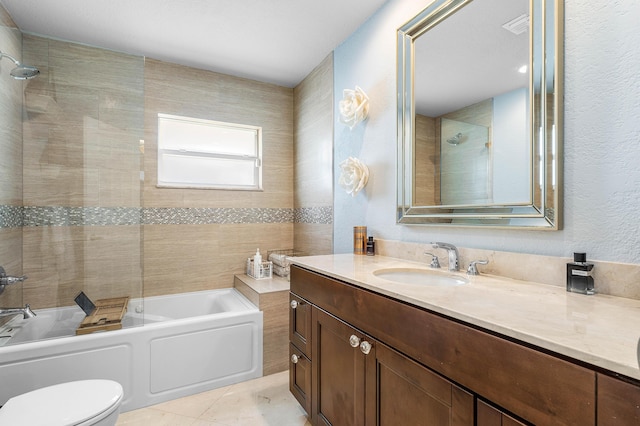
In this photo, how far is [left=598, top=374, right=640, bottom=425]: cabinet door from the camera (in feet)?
1.59

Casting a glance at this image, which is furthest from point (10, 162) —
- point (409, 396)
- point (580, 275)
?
point (580, 275)

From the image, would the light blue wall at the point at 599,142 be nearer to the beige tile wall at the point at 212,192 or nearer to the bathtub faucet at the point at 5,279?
the beige tile wall at the point at 212,192

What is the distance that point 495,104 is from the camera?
1.28 metres

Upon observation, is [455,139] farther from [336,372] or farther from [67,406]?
[67,406]

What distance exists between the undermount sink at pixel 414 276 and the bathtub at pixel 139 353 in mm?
1216

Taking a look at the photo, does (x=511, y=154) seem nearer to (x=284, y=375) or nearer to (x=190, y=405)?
(x=284, y=375)

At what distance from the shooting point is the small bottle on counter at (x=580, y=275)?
93 cm

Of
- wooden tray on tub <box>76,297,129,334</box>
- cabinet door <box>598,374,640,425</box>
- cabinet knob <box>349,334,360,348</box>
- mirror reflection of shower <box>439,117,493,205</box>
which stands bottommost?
wooden tray on tub <box>76,297,129,334</box>

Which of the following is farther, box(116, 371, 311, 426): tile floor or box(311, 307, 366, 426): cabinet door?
box(116, 371, 311, 426): tile floor

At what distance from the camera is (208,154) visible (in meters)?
2.90

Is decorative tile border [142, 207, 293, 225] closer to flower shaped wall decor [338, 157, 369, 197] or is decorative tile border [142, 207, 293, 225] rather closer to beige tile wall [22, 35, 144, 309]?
beige tile wall [22, 35, 144, 309]

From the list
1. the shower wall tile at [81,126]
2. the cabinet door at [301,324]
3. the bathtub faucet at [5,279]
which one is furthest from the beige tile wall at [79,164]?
the cabinet door at [301,324]

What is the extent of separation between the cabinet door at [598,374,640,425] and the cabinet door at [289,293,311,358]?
1.13 meters

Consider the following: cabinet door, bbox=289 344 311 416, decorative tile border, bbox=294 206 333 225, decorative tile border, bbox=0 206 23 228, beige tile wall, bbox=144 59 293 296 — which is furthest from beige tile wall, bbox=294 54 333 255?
decorative tile border, bbox=0 206 23 228
